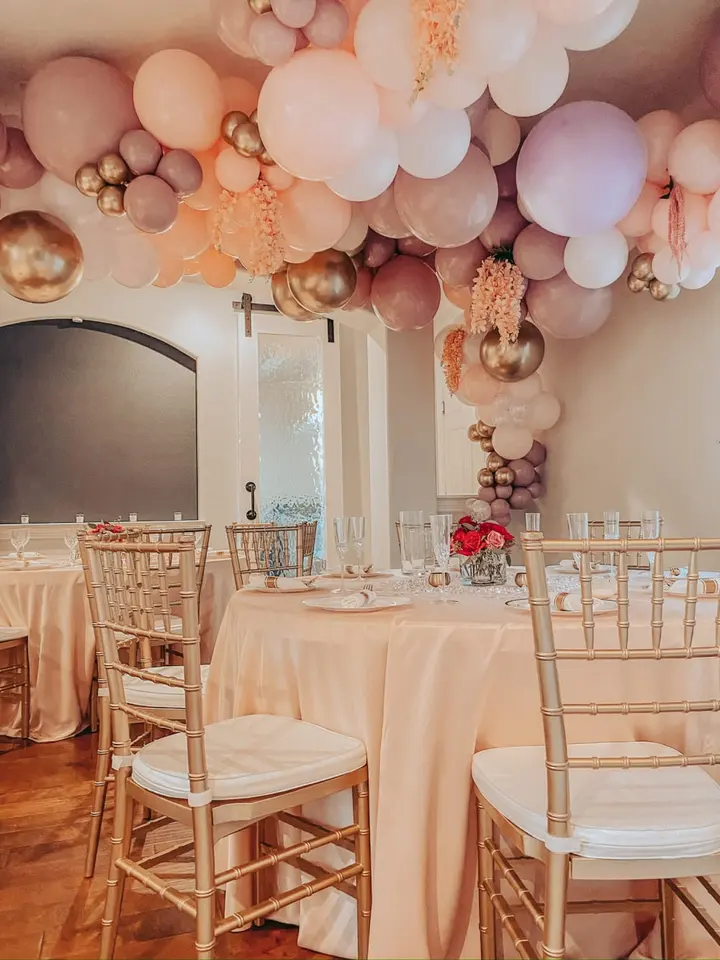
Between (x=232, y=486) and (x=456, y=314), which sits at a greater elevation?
(x=456, y=314)

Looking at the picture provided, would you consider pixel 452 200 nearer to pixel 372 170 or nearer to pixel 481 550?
pixel 372 170

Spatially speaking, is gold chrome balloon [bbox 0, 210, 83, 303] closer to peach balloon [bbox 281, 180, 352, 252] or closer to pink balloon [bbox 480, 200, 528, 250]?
peach balloon [bbox 281, 180, 352, 252]

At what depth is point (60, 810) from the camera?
2857mm

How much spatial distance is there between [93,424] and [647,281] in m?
4.43

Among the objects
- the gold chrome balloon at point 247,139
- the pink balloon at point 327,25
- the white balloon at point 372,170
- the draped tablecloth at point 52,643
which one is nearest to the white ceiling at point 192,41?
the gold chrome balloon at point 247,139

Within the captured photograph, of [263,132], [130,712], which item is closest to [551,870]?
[130,712]

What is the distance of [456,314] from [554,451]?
2.01 m

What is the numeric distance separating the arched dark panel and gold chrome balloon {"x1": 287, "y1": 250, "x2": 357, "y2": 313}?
10.6 ft

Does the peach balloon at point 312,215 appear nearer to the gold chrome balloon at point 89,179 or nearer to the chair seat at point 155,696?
the gold chrome balloon at point 89,179

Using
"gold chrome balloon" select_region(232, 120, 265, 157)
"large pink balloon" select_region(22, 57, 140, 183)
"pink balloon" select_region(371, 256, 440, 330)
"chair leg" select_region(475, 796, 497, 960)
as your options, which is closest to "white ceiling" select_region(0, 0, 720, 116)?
"large pink balloon" select_region(22, 57, 140, 183)

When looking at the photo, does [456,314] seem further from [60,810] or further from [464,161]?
[60,810]

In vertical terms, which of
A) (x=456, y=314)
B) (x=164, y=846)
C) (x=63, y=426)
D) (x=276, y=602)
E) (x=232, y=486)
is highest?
(x=456, y=314)

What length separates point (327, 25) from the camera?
215cm

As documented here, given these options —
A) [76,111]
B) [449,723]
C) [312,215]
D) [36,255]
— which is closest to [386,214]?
[312,215]
